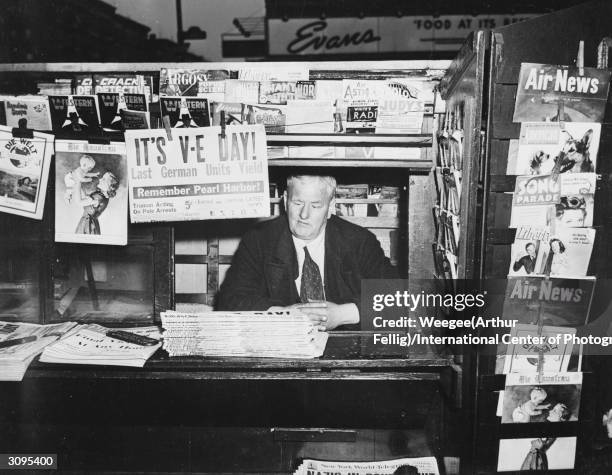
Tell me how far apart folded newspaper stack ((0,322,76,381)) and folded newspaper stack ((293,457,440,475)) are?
115 centimetres

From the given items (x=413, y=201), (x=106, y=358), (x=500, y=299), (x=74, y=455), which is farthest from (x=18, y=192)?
(x=500, y=299)

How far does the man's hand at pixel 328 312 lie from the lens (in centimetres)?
205

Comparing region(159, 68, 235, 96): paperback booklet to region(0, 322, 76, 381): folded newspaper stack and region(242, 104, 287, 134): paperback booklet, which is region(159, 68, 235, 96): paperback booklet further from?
region(0, 322, 76, 381): folded newspaper stack

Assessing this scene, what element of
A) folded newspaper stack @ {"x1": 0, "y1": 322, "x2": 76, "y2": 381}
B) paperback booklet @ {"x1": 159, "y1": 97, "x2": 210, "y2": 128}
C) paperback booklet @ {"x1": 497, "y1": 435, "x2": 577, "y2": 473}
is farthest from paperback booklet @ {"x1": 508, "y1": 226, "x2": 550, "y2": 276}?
folded newspaper stack @ {"x1": 0, "y1": 322, "x2": 76, "y2": 381}

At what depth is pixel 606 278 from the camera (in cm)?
155

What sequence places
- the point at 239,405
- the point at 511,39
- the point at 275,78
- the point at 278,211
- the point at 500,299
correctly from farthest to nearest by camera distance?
the point at 278,211 < the point at 239,405 < the point at 275,78 < the point at 500,299 < the point at 511,39

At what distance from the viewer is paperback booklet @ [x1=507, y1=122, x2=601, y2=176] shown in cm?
145

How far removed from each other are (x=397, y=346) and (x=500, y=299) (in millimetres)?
482

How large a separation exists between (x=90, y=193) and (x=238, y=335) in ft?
2.84

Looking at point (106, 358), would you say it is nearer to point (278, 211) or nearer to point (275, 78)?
point (278, 211)

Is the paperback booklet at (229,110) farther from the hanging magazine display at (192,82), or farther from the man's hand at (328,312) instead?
the man's hand at (328,312)

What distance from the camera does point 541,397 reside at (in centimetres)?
160

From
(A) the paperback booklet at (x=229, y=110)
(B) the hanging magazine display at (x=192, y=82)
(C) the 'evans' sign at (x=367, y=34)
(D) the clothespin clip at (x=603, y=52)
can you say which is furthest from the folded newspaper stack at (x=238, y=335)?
(C) the 'evans' sign at (x=367, y=34)

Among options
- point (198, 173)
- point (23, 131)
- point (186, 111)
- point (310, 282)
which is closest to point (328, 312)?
point (310, 282)
